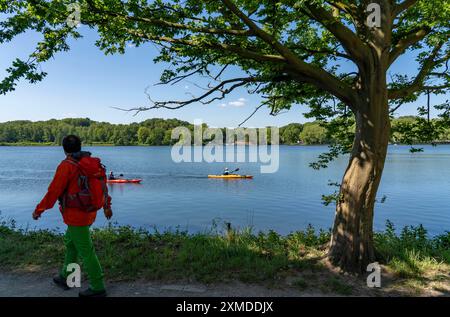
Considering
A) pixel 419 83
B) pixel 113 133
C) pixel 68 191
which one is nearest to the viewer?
pixel 68 191

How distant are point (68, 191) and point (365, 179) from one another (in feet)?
16.5

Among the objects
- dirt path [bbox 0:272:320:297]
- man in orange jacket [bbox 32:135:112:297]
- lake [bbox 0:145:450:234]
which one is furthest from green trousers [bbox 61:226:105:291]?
lake [bbox 0:145:450:234]

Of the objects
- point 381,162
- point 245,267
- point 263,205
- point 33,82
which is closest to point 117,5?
point 33,82

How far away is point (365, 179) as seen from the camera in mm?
5895

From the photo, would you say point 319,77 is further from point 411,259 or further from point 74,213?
point 74,213

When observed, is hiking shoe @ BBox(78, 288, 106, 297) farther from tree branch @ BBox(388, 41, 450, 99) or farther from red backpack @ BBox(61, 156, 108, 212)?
tree branch @ BBox(388, 41, 450, 99)

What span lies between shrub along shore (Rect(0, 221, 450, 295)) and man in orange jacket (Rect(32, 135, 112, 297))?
843mm

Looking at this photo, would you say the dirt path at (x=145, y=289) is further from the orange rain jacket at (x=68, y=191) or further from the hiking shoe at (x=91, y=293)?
the orange rain jacket at (x=68, y=191)

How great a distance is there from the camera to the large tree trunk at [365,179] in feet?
19.2

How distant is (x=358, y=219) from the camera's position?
5.94m

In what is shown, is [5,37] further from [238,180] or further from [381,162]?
[238,180]

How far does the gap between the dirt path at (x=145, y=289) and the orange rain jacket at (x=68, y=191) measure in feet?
3.93

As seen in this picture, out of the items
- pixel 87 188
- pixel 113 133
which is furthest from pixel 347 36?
pixel 113 133
